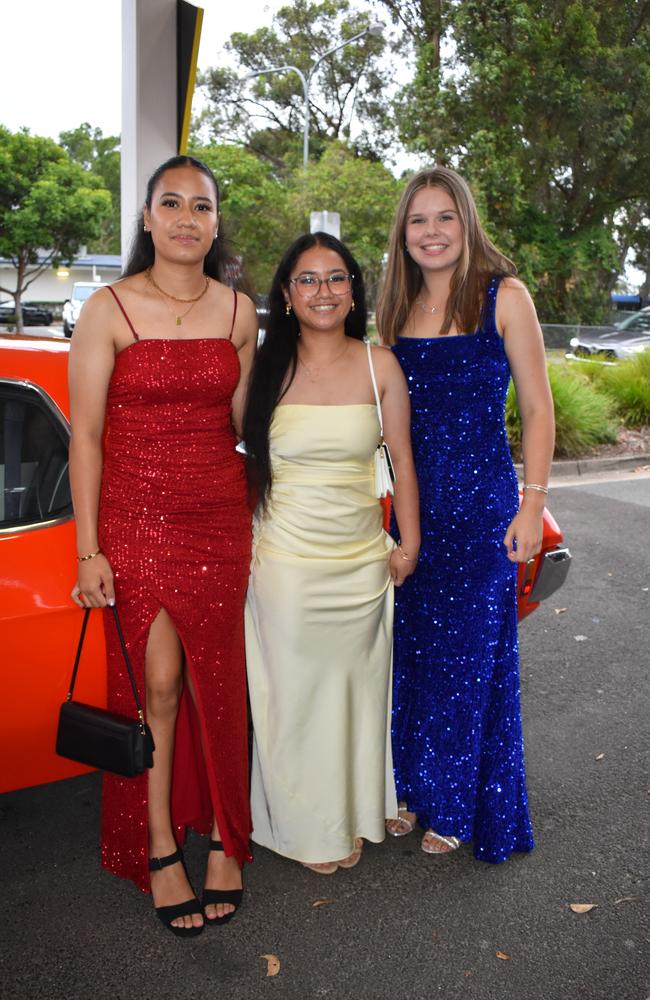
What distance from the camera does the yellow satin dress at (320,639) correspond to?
2582 mm

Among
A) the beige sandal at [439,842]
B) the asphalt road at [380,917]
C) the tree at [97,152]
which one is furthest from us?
the tree at [97,152]

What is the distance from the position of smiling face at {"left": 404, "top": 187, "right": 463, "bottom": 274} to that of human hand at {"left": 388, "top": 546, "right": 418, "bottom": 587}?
2.92ft

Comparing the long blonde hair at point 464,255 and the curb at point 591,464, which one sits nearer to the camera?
the long blonde hair at point 464,255

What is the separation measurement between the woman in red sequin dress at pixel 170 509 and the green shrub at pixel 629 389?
1034 centimetres

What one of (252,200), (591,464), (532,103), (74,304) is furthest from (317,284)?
(74,304)

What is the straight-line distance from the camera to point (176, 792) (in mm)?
2857

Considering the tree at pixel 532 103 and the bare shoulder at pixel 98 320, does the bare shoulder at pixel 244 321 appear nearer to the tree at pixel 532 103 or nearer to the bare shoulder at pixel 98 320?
the bare shoulder at pixel 98 320

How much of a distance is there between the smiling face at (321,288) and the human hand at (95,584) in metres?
0.92

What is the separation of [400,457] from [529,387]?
0.44 metres

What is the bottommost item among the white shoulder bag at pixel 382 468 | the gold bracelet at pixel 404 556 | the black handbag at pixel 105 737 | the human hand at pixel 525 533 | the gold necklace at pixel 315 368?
the black handbag at pixel 105 737

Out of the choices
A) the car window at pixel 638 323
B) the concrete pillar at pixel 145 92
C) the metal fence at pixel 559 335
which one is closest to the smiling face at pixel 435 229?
the concrete pillar at pixel 145 92

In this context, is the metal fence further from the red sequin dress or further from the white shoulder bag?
the red sequin dress

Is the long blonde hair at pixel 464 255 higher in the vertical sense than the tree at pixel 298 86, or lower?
lower

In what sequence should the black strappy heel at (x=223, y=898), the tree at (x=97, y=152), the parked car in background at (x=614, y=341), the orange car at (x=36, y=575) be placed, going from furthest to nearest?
the tree at (x=97, y=152), the parked car in background at (x=614, y=341), the black strappy heel at (x=223, y=898), the orange car at (x=36, y=575)
